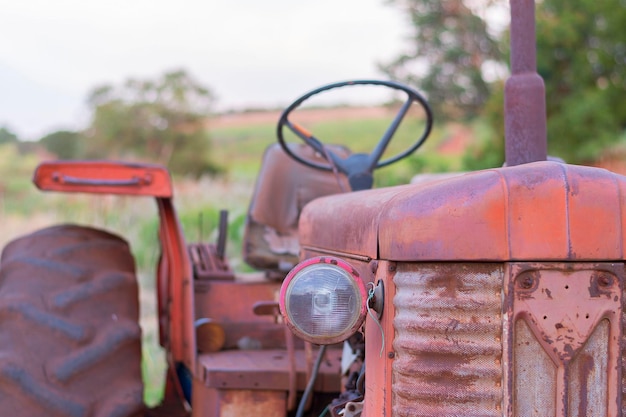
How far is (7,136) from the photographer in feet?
103

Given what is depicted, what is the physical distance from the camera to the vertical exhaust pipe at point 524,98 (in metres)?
2.53

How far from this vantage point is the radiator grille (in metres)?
1.66

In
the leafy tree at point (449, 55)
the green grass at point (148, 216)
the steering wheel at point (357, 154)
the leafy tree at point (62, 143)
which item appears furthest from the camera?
the leafy tree at point (62, 143)

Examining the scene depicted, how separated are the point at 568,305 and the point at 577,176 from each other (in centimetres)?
26

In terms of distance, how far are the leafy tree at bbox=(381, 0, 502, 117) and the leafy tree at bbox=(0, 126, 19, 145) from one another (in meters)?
16.6

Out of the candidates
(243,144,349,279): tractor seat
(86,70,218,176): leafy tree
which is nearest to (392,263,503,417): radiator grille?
(243,144,349,279): tractor seat

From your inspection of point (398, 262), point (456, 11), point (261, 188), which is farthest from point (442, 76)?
point (398, 262)

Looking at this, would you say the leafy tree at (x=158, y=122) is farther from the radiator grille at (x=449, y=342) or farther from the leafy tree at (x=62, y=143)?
the radiator grille at (x=449, y=342)

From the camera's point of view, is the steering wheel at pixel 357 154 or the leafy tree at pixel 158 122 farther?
the leafy tree at pixel 158 122

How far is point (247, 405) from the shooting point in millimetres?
2654

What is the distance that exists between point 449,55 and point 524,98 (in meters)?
19.0

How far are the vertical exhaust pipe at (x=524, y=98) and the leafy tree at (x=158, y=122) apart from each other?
76.9 feet

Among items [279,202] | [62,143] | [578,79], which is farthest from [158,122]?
[279,202]

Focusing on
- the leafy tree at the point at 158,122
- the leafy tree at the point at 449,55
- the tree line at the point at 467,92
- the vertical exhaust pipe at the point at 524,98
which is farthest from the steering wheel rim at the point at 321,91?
the leafy tree at the point at 158,122
